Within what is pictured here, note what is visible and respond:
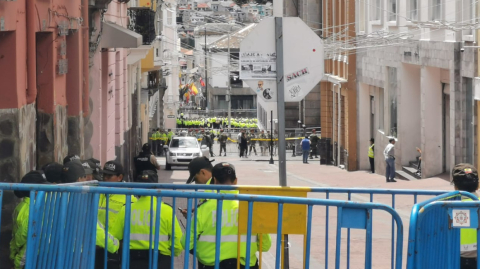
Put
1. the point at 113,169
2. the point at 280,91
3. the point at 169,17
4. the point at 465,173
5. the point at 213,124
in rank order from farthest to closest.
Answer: the point at 169,17, the point at 213,124, the point at 280,91, the point at 113,169, the point at 465,173

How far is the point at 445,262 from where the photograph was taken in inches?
300

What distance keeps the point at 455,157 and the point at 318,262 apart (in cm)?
1572

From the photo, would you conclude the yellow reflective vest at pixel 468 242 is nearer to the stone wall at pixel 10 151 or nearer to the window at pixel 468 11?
the stone wall at pixel 10 151

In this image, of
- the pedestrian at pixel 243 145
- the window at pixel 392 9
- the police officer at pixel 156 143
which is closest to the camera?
the window at pixel 392 9

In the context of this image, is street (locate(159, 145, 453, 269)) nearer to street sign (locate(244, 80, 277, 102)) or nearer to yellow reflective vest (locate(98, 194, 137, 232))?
street sign (locate(244, 80, 277, 102))

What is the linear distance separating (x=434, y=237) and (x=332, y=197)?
7.69 meters

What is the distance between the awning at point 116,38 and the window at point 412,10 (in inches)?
389

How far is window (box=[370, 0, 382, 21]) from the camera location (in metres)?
33.7

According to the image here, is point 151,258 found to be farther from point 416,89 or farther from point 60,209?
point 416,89

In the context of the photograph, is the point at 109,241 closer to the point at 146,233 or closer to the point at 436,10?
the point at 146,233

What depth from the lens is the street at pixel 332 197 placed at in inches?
382

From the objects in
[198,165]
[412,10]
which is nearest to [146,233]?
[198,165]

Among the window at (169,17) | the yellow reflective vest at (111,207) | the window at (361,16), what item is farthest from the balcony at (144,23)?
the window at (169,17)

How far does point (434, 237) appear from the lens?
7.50 metres
